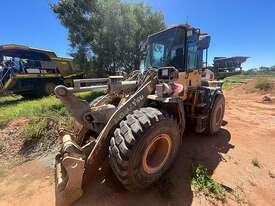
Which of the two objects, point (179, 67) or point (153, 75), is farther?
point (179, 67)

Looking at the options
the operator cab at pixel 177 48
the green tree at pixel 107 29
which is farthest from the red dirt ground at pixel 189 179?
the green tree at pixel 107 29

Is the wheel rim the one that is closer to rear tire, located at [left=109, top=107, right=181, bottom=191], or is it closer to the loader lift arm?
rear tire, located at [left=109, top=107, right=181, bottom=191]

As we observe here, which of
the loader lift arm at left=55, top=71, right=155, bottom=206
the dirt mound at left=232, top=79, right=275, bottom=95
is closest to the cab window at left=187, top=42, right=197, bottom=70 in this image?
the loader lift arm at left=55, top=71, right=155, bottom=206

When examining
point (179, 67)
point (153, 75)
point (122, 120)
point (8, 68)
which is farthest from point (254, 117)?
point (8, 68)

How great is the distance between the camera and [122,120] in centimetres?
328

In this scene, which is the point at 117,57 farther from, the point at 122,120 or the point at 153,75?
the point at 122,120

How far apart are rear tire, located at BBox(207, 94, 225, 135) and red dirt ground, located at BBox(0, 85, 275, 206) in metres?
0.24

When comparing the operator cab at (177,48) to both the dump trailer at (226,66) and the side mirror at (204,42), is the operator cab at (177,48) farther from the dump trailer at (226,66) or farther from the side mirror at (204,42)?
the dump trailer at (226,66)

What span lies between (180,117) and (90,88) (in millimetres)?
1809

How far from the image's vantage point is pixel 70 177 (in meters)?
2.66

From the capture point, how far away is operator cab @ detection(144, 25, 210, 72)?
15.3 ft

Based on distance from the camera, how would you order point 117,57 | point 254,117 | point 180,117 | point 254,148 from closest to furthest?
point 180,117, point 254,148, point 254,117, point 117,57

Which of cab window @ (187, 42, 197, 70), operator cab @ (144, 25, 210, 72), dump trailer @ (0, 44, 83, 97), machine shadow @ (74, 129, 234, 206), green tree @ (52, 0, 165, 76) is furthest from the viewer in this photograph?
dump trailer @ (0, 44, 83, 97)

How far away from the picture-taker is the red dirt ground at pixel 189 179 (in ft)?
10.3
